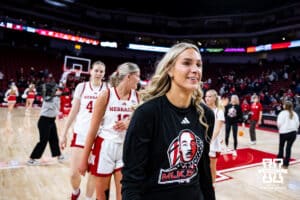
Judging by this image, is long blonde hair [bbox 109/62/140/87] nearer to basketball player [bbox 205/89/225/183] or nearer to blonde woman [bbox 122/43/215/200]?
blonde woman [bbox 122/43/215/200]

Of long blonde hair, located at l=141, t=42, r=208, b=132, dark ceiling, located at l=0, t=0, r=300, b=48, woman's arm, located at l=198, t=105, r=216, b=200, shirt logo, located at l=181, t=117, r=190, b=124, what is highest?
dark ceiling, located at l=0, t=0, r=300, b=48

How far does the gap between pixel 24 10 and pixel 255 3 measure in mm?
23535

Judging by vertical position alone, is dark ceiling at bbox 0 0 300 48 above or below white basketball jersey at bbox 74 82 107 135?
above

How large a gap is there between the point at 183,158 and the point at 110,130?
1.36 meters

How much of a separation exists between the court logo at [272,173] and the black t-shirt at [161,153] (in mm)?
4193

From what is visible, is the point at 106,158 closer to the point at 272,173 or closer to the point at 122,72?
the point at 122,72

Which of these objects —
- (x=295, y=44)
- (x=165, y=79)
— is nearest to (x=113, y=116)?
(x=165, y=79)

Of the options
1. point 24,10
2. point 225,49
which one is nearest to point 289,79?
point 225,49

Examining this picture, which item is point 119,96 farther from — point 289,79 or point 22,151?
point 289,79

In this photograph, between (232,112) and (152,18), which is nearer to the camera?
(232,112)

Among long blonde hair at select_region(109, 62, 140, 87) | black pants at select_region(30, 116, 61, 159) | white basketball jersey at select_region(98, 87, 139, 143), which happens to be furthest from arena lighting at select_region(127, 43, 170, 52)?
white basketball jersey at select_region(98, 87, 139, 143)

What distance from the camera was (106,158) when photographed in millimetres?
2605

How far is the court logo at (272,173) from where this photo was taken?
511cm

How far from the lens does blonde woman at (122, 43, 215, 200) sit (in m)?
1.39
